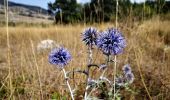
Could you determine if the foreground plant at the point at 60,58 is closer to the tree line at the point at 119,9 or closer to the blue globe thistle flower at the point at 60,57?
the blue globe thistle flower at the point at 60,57

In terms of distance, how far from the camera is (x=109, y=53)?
70.4 inches

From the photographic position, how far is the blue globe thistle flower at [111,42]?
180 cm

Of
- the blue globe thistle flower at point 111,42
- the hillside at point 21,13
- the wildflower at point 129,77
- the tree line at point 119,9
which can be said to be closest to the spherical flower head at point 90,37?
the blue globe thistle flower at point 111,42

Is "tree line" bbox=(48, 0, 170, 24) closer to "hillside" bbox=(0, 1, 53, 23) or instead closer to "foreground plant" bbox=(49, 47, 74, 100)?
"hillside" bbox=(0, 1, 53, 23)

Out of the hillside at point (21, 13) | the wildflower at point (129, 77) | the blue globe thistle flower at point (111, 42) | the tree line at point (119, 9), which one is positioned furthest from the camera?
the tree line at point (119, 9)

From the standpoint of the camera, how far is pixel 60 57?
1843 mm

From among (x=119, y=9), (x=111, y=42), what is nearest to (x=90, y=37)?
(x=111, y=42)

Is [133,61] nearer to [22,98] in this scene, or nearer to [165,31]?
[22,98]

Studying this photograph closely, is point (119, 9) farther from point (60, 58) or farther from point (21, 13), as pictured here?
point (60, 58)

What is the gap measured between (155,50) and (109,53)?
3.66m

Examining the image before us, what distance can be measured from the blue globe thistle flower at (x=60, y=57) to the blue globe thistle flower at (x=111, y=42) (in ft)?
0.53

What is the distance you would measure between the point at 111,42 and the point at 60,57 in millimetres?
255

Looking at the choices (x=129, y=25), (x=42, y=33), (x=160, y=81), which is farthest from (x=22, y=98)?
(x=42, y=33)

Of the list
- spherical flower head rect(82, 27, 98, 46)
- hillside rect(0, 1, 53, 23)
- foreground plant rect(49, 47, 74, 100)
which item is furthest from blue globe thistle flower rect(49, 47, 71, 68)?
hillside rect(0, 1, 53, 23)
